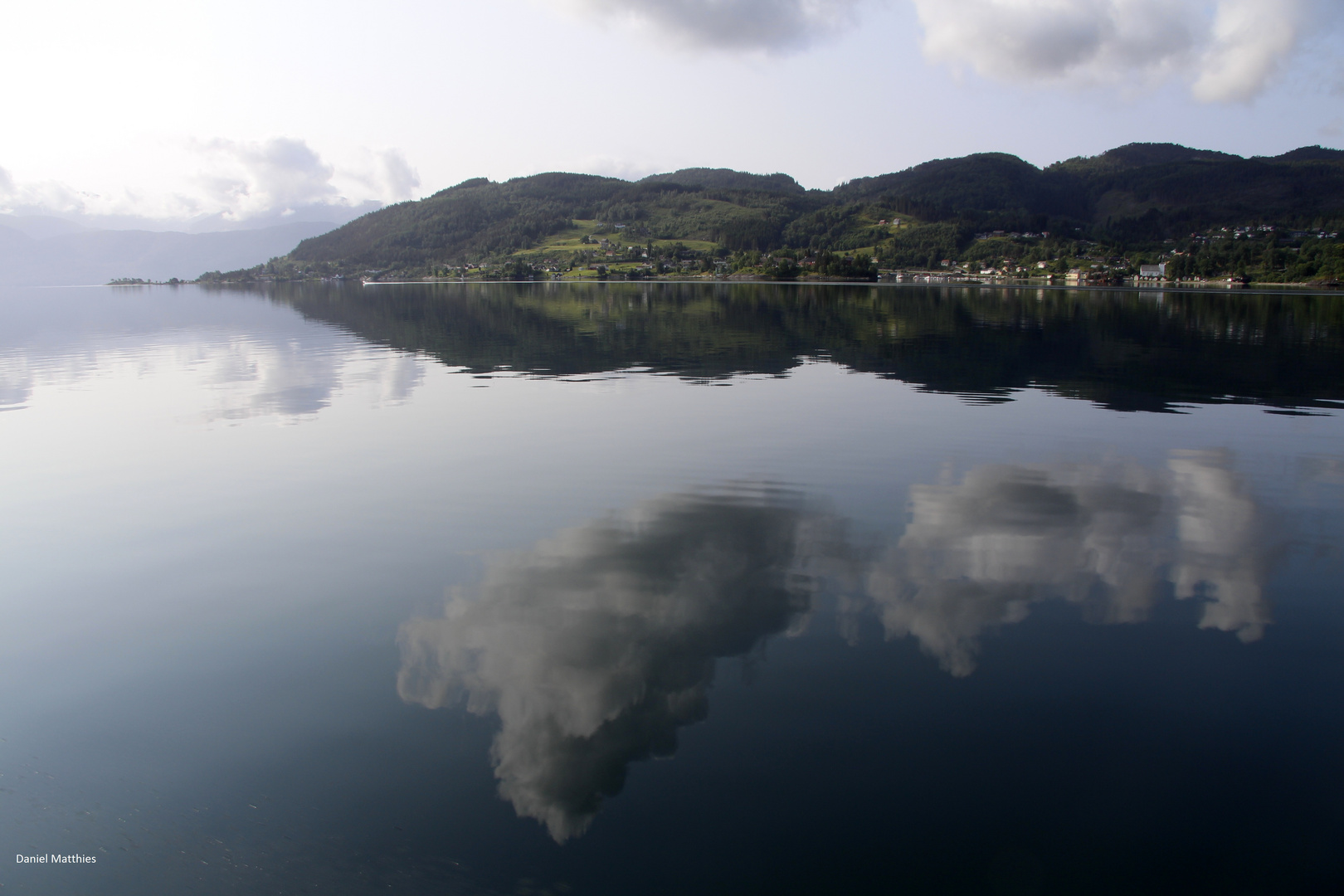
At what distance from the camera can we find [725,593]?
980cm

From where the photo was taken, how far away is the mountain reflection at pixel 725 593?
720 cm

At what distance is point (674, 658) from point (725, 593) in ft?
5.80

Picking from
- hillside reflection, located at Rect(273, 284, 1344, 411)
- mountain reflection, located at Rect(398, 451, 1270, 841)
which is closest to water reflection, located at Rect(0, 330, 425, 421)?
hillside reflection, located at Rect(273, 284, 1344, 411)

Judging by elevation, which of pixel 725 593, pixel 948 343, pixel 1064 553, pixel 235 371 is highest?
pixel 235 371

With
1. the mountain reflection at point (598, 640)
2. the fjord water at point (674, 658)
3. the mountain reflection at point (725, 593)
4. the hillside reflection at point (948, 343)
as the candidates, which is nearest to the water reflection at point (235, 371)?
the hillside reflection at point (948, 343)

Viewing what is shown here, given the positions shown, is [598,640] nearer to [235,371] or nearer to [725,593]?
[725,593]

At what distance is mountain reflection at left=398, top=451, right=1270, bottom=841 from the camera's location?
720 centimetres

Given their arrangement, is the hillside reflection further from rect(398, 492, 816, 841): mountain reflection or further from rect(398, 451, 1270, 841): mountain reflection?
rect(398, 492, 816, 841): mountain reflection

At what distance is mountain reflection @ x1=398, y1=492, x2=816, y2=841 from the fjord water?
5 centimetres

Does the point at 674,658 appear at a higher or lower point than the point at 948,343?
lower

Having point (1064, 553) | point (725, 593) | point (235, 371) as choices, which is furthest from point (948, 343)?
point (725, 593)

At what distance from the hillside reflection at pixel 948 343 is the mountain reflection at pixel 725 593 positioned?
1352 centimetres

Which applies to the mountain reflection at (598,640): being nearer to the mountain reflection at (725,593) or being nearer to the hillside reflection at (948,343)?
the mountain reflection at (725,593)

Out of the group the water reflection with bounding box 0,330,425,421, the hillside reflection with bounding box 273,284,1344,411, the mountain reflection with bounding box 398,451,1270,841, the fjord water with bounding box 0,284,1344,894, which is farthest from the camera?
the hillside reflection with bounding box 273,284,1344,411
